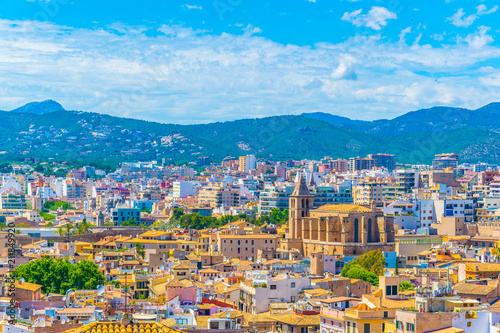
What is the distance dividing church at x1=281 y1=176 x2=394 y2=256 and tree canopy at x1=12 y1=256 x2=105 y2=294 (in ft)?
67.2

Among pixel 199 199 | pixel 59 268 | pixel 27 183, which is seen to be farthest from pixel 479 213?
pixel 27 183

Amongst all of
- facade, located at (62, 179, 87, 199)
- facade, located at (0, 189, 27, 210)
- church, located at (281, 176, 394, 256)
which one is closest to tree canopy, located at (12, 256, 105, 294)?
church, located at (281, 176, 394, 256)

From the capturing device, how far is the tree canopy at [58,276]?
40.8 metres

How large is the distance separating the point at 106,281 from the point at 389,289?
14581mm

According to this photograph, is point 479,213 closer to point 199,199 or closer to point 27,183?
point 199,199

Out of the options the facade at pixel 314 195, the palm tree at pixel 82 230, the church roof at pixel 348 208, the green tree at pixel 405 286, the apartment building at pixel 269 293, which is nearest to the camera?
the apartment building at pixel 269 293

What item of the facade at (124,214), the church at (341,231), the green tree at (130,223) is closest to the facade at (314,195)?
the green tree at (130,223)

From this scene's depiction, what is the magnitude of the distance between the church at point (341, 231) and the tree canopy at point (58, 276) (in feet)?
67.2

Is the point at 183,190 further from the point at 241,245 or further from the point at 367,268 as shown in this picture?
→ the point at 367,268

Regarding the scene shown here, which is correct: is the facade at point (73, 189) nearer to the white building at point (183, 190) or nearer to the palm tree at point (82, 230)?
the white building at point (183, 190)

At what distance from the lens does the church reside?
61.8m

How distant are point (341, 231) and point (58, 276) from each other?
1015 inches

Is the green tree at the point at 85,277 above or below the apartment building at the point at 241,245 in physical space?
below

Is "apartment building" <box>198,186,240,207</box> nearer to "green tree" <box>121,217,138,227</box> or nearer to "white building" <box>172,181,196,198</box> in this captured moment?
"white building" <box>172,181,196,198</box>
